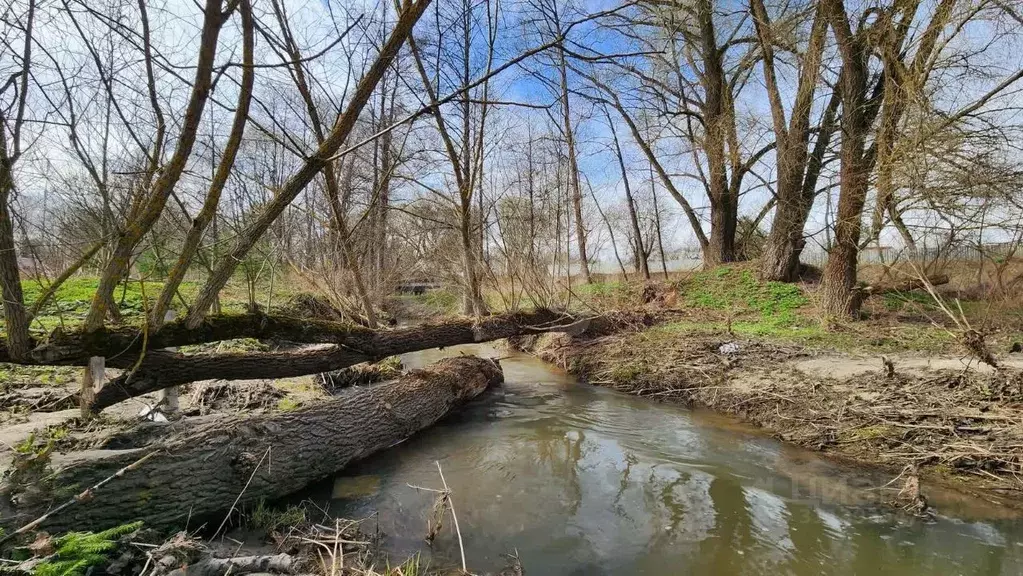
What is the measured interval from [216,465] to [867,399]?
664 cm

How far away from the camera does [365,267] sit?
34.0ft

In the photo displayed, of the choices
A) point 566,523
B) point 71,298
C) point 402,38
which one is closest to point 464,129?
point 402,38

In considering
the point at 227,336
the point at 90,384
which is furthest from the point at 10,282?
the point at 227,336

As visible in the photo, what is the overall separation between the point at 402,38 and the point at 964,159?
341 inches

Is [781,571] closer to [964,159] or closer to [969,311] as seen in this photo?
[964,159]

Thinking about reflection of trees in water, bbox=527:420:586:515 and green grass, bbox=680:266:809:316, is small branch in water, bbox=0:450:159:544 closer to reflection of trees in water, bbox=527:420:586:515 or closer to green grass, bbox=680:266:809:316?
reflection of trees in water, bbox=527:420:586:515

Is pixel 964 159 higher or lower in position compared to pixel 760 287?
higher

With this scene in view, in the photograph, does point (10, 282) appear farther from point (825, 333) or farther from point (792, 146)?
point (792, 146)

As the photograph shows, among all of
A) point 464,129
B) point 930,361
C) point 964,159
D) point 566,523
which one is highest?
point 464,129

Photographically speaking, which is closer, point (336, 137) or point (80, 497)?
point (80, 497)

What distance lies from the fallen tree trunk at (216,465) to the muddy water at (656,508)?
32cm

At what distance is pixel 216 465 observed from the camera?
3.33m

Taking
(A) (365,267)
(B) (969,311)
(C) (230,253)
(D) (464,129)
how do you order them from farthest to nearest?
(A) (365,267), (B) (969,311), (D) (464,129), (C) (230,253)

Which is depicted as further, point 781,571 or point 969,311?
point 969,311
